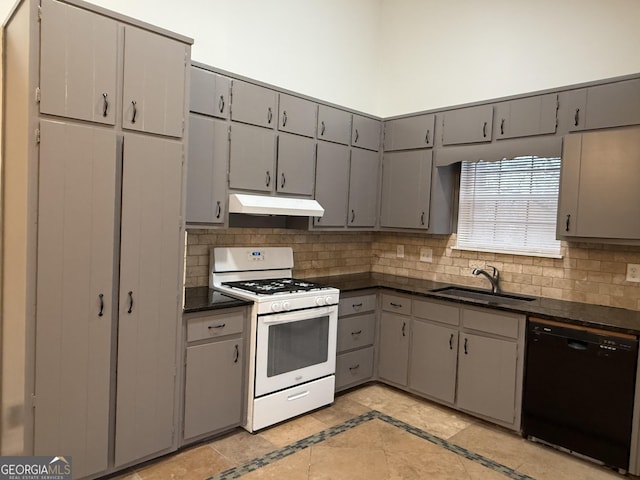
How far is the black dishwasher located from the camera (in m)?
2.80

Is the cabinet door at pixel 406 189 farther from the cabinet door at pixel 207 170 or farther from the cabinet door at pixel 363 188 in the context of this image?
the cabinet door at pixel 207 170

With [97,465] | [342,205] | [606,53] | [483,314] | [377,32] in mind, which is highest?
[377,32]

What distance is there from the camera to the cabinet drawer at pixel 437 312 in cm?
361

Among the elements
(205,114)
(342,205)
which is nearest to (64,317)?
(205,114)

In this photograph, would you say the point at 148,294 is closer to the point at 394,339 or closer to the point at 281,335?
the point at 281,335

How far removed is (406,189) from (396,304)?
110 centimetres

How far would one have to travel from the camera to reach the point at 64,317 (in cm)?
→ 231

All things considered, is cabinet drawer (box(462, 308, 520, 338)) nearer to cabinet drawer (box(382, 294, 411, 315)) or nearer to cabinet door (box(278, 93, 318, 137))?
cabinet drawer (box(382, 294, 411, 315))

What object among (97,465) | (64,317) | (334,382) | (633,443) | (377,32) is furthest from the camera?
(377,32)

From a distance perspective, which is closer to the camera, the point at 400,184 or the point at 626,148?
the point at 626,148

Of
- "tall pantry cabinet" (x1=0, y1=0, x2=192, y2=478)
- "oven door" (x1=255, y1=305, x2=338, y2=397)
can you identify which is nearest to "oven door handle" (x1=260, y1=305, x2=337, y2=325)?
"oven door" (x1=255, y1=305, x2=338, y2=397)

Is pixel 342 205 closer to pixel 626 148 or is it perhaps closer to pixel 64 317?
pixel 626 148

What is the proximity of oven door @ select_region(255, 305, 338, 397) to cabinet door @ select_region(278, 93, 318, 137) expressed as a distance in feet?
4.80

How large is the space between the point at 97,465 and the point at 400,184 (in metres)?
3.26
